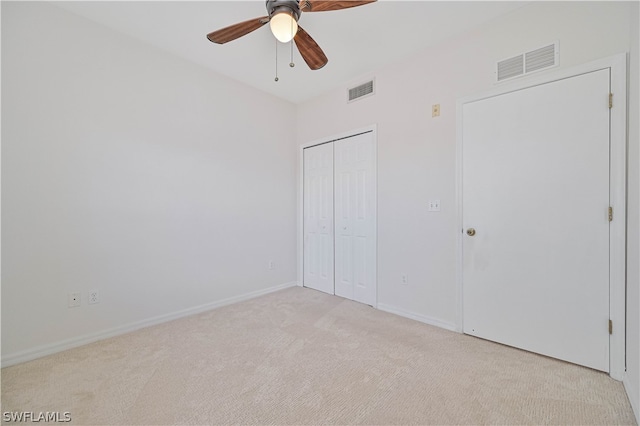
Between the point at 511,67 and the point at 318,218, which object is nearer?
the point at 511,67

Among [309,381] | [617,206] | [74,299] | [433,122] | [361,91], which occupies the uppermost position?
[361,91]

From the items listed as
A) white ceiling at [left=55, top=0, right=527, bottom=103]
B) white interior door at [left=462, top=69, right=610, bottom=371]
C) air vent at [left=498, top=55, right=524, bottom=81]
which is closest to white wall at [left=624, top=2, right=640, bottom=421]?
white interior door at [left=462, top=69, right=610, bottom=371]

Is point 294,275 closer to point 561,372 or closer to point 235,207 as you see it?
point 235,207

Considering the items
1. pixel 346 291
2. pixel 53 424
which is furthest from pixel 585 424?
pixel 53 424

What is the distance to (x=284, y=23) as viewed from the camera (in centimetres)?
166

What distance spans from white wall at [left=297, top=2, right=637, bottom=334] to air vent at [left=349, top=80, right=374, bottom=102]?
0.08m

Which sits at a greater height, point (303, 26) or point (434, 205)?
point (303, 26)

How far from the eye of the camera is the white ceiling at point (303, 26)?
2121 mm

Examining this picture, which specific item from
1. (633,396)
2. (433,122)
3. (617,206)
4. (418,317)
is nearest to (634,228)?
(617,206)

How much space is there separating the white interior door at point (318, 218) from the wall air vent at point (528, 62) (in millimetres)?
1917

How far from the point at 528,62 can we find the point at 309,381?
2.79 metres

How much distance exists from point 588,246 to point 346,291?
2269mm

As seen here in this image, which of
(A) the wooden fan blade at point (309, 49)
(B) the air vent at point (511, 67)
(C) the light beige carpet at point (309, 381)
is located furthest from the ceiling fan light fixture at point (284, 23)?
(C) the light beige carpet at point (309, 381)

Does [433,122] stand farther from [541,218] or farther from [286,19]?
[286,19]
